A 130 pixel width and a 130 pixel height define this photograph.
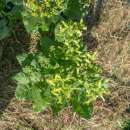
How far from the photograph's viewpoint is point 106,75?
3.20m

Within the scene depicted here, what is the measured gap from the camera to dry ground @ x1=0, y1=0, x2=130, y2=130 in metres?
2.94

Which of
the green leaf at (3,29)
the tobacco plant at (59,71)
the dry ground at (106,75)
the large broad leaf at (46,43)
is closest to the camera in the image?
the tobacco plant at (59,71)

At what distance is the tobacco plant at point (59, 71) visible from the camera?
2.28m

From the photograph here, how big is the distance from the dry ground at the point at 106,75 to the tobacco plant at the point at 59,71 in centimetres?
57

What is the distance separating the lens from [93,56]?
7.69 feet

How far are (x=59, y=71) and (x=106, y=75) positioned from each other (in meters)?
0.93

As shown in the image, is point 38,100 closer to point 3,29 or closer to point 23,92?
point 23,92

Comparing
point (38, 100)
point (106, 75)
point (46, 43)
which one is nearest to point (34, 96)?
point (38, 100)

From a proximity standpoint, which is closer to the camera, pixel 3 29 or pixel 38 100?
pixel 38 100

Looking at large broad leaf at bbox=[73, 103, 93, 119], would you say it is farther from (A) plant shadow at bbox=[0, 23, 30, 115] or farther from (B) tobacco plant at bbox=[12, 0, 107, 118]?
(A) plant shadow at bbox=[0, 23, 30, 115]

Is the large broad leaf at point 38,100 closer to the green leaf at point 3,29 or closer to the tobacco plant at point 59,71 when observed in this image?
the tobacco plant at point 59,71

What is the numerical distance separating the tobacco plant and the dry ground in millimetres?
569

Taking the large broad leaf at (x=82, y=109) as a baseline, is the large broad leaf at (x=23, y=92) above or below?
above

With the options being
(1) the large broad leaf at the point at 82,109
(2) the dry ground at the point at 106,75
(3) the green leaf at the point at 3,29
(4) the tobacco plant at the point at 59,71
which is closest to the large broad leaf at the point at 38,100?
(4) the tobacco plant at the point at 59,71
